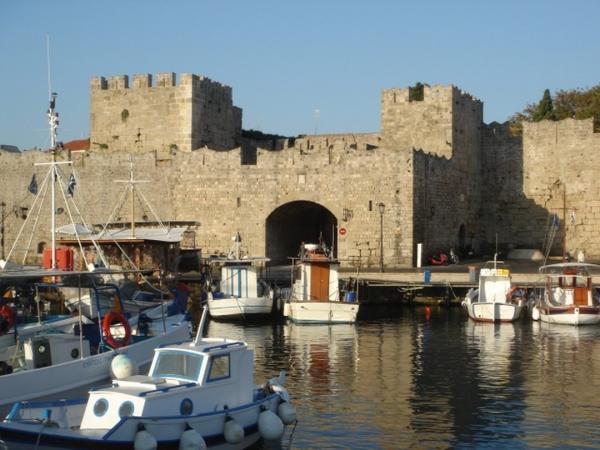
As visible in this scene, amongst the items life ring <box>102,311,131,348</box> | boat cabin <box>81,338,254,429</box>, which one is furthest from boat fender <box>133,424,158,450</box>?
life ring <box>102,311,131,348</box>

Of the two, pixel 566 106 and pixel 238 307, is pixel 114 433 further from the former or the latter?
pixel 566 106

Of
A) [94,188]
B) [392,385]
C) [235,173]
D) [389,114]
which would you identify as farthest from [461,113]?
[392,385]

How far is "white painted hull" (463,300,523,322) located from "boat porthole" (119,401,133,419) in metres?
20.5

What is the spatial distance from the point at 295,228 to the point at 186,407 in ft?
101

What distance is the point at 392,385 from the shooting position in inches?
849

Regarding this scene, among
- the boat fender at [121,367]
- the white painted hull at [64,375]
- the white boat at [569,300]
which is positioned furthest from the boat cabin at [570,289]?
the boat fender at [121,367]

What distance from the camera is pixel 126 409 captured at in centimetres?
1427

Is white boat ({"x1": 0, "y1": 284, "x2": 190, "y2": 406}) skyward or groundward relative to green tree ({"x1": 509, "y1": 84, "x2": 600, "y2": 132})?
groundward

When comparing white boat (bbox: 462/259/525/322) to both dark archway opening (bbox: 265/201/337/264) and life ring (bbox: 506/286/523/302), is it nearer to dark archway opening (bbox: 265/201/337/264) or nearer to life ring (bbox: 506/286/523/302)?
life ring (bbox: 506/286/523/302)

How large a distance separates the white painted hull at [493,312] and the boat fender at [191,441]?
19.9 meters

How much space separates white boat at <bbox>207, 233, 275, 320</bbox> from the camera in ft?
111

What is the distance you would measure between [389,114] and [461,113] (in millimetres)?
3097

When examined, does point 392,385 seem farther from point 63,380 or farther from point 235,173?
point 235,173

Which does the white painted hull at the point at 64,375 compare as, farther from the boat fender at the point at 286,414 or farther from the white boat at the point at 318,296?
the white boat at the point at 318,296
